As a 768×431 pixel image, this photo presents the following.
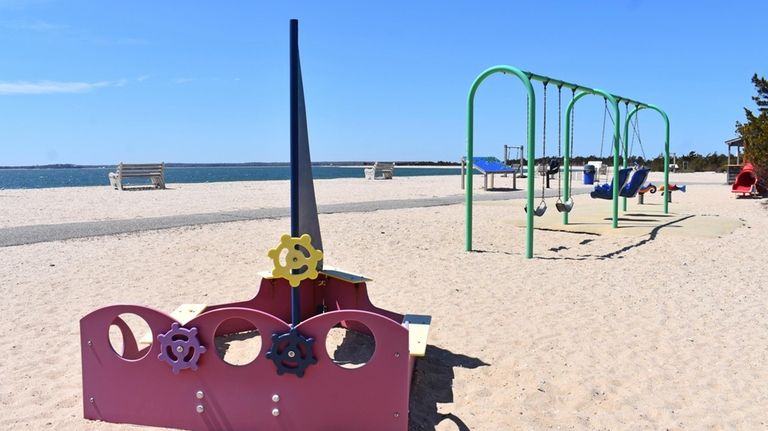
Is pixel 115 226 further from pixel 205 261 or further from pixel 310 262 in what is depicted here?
pixel 310 262

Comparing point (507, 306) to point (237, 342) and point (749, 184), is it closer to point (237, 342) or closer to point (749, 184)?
point (237, 342)

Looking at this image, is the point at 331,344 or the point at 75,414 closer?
the point at 75,414

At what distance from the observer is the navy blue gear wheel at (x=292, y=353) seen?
3.19 m

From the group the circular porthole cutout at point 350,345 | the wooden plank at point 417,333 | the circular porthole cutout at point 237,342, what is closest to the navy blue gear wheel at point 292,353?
the wooden plank at point 417,333

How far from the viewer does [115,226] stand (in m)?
11.8

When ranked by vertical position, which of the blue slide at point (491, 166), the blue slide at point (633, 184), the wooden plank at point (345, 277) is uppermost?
the blue slide at point (491, 166)

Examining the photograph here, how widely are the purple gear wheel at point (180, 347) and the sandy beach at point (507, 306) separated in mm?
509

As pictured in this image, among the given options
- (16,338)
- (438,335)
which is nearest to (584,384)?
(438,335)

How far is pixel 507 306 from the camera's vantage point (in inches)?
229

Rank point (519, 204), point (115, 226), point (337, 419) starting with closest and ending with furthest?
point (337, 419) < point (115, 226) < point (519, 204)

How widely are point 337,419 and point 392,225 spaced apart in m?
8.89

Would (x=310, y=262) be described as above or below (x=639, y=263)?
above

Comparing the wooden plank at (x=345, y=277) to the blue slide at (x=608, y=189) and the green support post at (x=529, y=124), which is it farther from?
the blue slide at (x=608, y=189)

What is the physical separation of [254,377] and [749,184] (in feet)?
72.1
